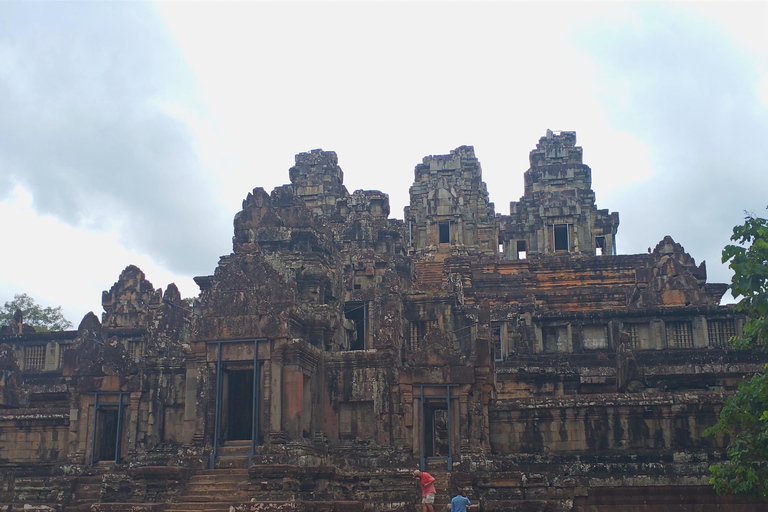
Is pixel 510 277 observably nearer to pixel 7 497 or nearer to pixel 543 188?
pixel 543 188

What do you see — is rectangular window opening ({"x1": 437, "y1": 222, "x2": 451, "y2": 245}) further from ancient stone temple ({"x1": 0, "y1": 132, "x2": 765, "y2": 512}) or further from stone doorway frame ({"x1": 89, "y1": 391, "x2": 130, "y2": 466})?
stone doorway frame ({"x1": 89, "y1": 391, "x2": 130, "y2": 466})

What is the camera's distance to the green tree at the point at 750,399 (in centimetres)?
1521

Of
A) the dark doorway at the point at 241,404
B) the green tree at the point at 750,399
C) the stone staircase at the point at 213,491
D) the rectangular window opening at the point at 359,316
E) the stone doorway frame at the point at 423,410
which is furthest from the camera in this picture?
the rectangular window opening at the point at 359,316

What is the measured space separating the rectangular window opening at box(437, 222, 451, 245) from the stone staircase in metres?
32.5

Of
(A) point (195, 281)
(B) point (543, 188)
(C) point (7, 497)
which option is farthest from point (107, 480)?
(B) point (543, 188)

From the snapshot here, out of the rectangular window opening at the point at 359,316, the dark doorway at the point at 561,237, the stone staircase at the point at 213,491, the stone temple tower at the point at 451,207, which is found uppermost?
the stone temple tower at the point at 451,207

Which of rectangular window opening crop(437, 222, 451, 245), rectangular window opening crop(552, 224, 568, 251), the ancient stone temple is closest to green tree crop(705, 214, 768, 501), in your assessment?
the ancient stone temple

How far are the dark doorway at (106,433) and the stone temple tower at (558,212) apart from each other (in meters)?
30.8

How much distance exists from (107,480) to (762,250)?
16155 millimetres

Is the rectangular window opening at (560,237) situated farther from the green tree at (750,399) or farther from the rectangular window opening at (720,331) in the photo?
the green tree at (750,399)

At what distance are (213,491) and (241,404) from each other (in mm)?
3425

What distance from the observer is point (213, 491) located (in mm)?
19719

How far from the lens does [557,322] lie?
31.7m

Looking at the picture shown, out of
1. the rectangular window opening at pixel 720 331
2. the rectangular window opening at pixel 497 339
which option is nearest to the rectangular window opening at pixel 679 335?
the rectangular window opening at pixel 720 331
